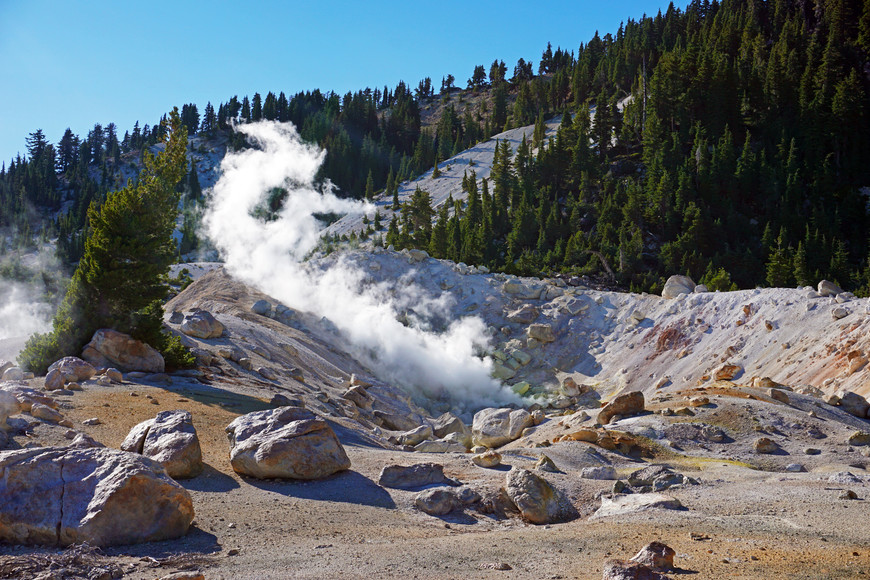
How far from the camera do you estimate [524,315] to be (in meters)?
36.7

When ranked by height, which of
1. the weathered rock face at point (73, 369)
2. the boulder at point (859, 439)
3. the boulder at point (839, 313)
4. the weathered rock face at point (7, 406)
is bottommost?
the boulder at point (859, 439)

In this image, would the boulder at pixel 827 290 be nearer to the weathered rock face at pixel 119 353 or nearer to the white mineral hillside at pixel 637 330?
the white mineral hillside at pixel 637 330

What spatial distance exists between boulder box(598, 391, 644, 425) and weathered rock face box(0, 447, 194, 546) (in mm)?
12864

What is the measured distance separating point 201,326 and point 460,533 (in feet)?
60.2

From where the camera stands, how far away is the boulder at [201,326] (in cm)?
2509

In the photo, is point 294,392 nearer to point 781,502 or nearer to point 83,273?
point 83,273

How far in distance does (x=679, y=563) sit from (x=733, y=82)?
6847 centimetres

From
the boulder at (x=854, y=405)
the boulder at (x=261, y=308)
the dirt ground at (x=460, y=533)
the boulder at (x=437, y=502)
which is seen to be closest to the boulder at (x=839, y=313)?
the boulder at (x=854, y=405)

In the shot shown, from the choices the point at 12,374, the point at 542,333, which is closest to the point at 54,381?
the point at 12,374

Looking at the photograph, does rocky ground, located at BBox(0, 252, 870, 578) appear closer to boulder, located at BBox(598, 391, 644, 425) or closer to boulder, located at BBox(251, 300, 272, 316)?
boulder, located at BBox(598, 391, 644, 425)

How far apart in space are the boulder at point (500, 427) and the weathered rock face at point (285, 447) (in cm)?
849

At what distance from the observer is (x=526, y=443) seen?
59.8ft

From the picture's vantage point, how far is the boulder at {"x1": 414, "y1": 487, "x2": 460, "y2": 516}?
10.2 m

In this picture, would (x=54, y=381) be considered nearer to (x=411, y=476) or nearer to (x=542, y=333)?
(x=411, y=476)
